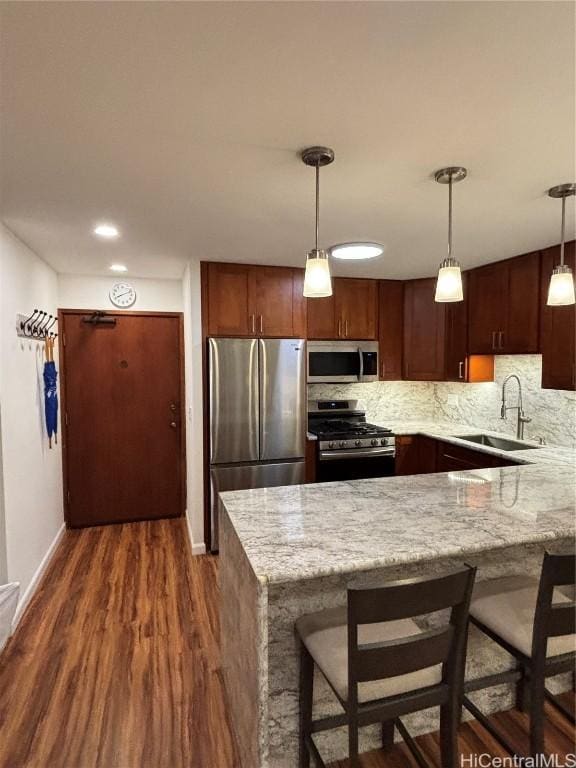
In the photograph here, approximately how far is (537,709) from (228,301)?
3023 mm

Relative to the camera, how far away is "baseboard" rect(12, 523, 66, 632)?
2563 mm

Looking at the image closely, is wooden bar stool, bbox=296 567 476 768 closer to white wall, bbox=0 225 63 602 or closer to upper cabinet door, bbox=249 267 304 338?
white wall, bbox=0 225 63 602

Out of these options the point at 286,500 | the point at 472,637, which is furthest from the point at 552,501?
the point at 286,500

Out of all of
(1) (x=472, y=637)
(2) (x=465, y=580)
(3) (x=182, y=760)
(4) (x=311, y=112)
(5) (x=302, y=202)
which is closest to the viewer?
(2) (x=465, y=580)

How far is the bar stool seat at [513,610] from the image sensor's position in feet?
4.82

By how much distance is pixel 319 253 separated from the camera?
→ 172 cm

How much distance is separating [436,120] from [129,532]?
12.9 ft

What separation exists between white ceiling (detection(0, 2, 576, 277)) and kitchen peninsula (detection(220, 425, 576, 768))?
143 centimetres

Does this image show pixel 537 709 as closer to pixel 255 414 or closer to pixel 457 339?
pixel 255 414

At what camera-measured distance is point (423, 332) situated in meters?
4.19

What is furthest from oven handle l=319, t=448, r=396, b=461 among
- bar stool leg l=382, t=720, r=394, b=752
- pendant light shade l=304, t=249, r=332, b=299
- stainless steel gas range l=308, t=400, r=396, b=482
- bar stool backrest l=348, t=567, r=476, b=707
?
bar stool backrest l=348, t=567, r=476, b=707

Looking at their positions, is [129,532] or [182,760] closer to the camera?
[182,760]

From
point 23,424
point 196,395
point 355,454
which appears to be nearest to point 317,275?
point 196,395

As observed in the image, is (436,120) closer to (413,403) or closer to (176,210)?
(176,210)
